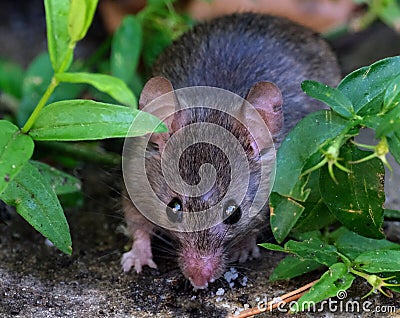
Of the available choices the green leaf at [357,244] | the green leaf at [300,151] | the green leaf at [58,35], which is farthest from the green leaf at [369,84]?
the green leaf at [58,35]

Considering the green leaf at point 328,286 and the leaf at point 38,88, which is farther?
the leaf at point 38,88

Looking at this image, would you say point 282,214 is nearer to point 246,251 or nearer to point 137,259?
point 246,251

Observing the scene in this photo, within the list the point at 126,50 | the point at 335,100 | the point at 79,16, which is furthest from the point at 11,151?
the point at 126,50

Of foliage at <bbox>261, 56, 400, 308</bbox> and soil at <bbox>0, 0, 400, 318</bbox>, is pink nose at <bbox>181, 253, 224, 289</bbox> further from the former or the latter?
foliage at <bbox>261, 56, 400, 308</bbox>

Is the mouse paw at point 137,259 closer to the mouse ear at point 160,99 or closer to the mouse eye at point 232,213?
the mouse eye at point 232,213

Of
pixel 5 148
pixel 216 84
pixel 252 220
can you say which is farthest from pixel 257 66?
pixel 5 148

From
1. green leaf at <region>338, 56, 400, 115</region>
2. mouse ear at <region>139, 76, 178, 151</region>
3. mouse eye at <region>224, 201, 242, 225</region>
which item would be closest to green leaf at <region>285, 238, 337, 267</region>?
mouse eye at <region>224, 201, 242, 225</region>

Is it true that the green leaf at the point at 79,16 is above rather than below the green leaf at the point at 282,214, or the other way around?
above

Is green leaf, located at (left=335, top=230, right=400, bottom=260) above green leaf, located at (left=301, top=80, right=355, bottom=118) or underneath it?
underneath
